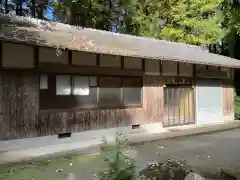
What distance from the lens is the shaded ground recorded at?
794 centimetres

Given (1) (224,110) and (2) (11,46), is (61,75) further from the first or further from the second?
(1) (224,110)

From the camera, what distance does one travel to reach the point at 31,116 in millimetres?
11406

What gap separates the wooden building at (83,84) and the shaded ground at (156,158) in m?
2.26

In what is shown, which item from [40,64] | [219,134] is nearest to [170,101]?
[219,134]

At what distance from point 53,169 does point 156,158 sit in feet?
9.62

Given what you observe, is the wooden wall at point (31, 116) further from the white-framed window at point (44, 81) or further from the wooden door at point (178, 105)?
the wooden door at point (178, 105)

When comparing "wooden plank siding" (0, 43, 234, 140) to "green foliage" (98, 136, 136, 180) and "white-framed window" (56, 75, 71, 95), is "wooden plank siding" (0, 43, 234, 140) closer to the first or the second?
"white-framed window" (56, 75, 71, 95)

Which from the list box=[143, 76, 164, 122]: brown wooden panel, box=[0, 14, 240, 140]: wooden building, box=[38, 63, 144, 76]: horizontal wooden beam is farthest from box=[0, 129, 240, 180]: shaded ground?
box=[38, 63, 144, 76]: horizontal wooden beam

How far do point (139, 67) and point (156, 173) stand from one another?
9.95 m

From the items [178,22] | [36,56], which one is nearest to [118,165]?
[36,56]

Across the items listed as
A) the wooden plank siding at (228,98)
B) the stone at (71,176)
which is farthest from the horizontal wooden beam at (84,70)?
the wooden plank siding at (228,98)

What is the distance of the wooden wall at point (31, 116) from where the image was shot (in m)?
10.9

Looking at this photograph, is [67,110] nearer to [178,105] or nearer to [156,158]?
[156,158]

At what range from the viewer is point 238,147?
11.9m
